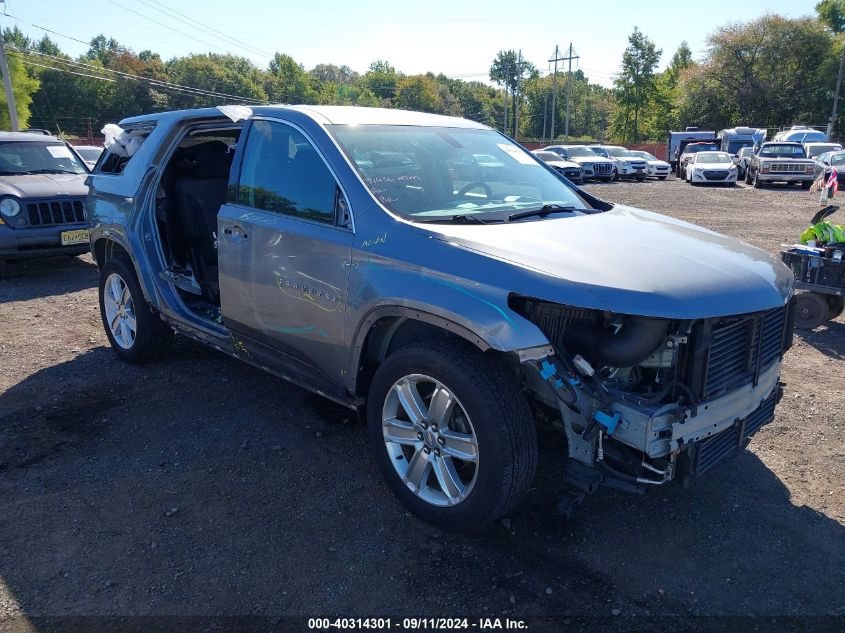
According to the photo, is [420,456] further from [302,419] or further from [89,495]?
[89,495]

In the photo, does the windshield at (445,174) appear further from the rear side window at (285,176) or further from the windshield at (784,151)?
the windshield at (784,151)

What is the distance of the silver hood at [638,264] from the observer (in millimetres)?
2664

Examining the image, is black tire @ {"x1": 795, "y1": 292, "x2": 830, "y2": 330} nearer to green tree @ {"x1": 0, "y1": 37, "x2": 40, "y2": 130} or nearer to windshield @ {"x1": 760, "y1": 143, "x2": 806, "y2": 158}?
windshield @ {"x1": 760, "y1": 143, "x2": 806, "y2": 158}

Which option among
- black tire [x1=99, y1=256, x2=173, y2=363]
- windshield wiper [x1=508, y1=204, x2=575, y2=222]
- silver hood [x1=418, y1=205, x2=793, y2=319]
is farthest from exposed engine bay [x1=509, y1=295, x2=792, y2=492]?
black tire [x1=99, y1=256, x2=173, y2=363]

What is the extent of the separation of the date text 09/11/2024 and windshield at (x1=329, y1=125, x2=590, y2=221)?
1881 mm

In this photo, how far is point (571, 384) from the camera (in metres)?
2.75

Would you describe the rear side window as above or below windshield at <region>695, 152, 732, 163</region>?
above

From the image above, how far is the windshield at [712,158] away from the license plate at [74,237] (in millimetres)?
25513

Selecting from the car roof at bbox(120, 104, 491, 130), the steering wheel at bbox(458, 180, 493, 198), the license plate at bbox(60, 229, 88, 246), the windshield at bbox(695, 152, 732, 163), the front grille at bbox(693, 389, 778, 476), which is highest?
the car roof at bbox(120, 104, 491, 130)

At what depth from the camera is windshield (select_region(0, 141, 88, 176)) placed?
962 centimetres

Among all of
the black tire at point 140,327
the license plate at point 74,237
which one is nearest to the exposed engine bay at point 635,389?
the black tire at point 140,327

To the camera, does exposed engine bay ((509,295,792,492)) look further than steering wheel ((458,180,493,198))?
No

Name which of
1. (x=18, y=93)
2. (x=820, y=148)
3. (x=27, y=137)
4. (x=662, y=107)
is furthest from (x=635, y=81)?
(x=27, y=137)

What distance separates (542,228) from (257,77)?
9452 cm
